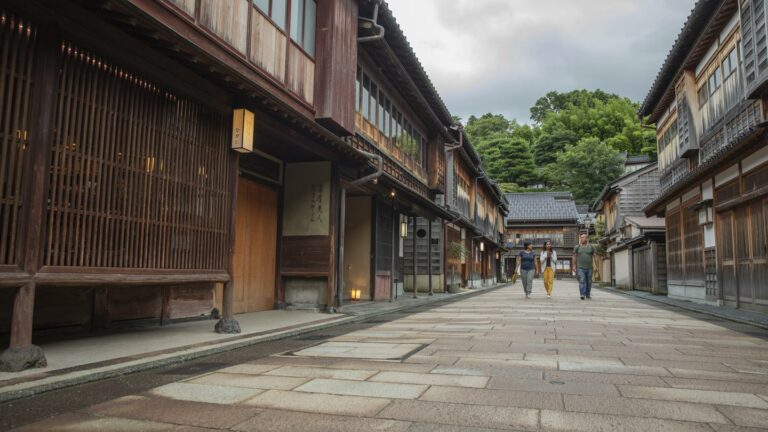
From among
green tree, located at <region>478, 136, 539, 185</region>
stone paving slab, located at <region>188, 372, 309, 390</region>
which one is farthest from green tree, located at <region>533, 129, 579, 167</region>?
stone paving slab, located at <region>188, 372, 309, 390</region>

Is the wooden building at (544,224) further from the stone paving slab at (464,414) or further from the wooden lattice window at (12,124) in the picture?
the wooden lattice window at (12,124)

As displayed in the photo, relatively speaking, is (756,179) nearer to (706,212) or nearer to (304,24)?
(706,212)

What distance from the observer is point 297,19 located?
→ 1016 centimetres

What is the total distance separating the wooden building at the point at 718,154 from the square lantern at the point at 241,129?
9.60m

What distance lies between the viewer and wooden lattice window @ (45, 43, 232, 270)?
5426mm

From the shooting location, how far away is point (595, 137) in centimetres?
6300

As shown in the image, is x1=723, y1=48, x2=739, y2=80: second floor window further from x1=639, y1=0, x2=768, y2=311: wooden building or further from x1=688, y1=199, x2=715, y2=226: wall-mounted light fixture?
x1=688, y1=199, x2=715, y2=226: wall-mounted light fixture

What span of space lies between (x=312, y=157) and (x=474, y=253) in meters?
23.5

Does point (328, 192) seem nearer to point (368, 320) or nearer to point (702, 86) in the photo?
point (368, 320)

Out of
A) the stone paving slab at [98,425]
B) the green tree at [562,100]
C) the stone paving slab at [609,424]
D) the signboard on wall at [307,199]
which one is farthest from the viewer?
the green tree at [562,100]

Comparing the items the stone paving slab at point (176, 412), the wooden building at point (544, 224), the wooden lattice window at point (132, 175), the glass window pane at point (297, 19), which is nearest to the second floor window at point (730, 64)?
the glass window pane at point (297, 19)

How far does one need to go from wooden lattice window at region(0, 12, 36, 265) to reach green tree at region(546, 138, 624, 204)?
6139 centimetres

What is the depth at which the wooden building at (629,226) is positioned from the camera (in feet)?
81.3

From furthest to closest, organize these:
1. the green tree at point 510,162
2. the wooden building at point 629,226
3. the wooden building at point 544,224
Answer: the green tree at point 510,162
the wooden building at point 544,224
the wooden building at point 629,226
